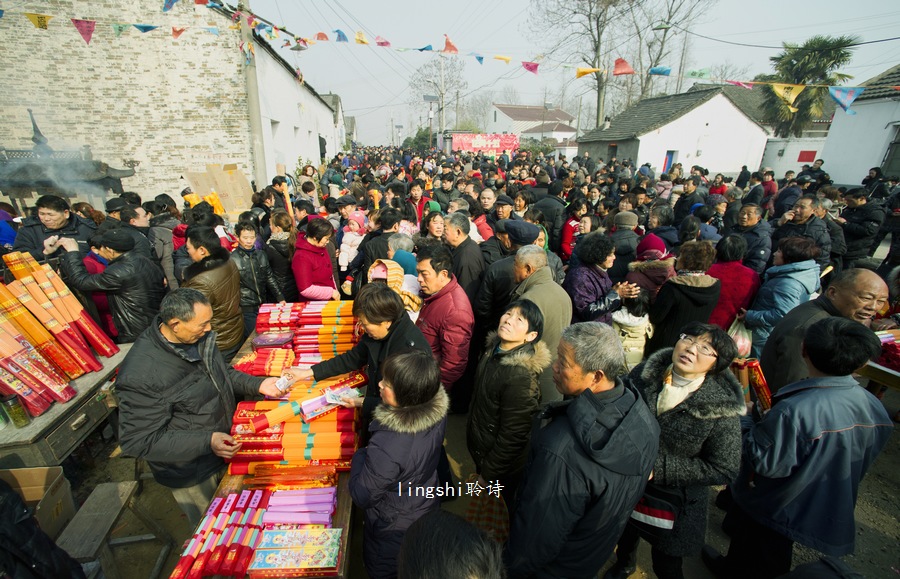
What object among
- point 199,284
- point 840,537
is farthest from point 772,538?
point 199,284

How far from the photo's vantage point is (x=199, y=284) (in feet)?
11.2

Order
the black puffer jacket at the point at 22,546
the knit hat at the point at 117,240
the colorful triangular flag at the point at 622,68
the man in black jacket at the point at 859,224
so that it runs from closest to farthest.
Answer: the black puffer jacket at the point at 22,546 → the knit hat at the point at 117,240 → the man in black jacket at the point at 859,224 → the colorful triangular flag at the point at 622,68

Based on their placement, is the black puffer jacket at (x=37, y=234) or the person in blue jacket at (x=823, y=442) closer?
the person in blue jacket at (x=823, y=442)

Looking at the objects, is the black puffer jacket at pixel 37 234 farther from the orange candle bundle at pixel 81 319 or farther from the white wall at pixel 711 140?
the white wall at pixel 711 140

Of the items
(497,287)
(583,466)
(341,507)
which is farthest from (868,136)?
(341,507)

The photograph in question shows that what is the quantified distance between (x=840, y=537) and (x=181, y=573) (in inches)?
135

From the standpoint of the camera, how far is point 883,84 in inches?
560

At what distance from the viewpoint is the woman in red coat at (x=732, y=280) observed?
156 inches

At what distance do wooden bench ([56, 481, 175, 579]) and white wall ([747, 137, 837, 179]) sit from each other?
30.6m

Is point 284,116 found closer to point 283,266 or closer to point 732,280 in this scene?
point 283,266

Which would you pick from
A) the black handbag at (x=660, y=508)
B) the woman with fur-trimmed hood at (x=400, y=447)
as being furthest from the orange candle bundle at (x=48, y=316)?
the black handbag at (x=660, y=508)

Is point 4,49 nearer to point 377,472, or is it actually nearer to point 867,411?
point 377,472

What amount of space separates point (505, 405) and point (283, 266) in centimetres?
Result: 353

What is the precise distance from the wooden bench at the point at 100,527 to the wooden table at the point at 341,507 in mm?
846
